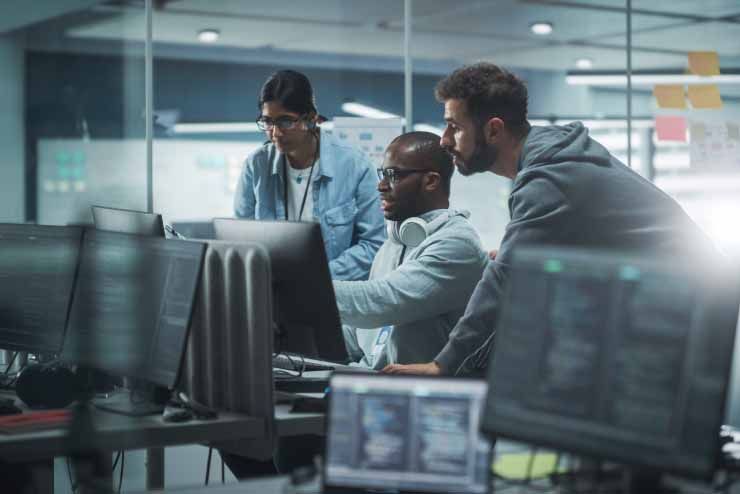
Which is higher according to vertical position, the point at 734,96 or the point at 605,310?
the point at 734,96

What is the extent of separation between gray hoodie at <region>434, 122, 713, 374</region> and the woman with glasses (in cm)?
107

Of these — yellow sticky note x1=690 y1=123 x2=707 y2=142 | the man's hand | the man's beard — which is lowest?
the man's hand

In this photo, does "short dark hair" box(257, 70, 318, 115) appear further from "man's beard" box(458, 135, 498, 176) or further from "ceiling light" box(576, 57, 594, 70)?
"ceiling light" box(576, 57, 594, 70)

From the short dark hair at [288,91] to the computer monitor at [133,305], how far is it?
921 mm

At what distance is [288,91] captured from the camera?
3.25 metres

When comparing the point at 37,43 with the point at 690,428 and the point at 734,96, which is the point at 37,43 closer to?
the point at 734,96

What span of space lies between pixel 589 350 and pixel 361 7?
16.2ft

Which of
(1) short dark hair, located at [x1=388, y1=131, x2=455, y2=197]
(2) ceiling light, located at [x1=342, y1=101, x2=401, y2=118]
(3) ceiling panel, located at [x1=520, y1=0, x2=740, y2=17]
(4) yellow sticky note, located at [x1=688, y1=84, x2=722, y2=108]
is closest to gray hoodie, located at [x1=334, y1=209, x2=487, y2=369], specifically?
(1) short dark hair, located at [x1=388, y1=131, x2=455, y2=197]

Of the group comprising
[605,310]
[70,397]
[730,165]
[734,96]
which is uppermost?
[734,96]

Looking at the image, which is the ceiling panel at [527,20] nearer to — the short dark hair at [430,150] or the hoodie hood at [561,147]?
the short dark hair at [430,150]

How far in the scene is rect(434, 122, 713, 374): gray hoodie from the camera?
2.29m

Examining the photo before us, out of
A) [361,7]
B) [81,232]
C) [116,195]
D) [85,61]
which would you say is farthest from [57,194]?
[81,232]

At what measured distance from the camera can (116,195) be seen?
737 centimetres

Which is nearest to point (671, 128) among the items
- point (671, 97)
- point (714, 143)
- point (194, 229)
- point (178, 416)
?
point (671, 97)
